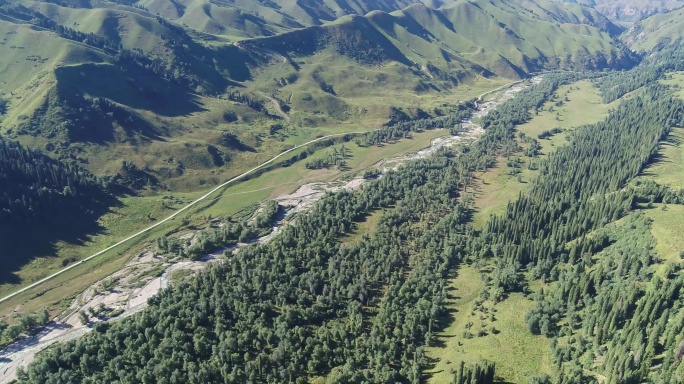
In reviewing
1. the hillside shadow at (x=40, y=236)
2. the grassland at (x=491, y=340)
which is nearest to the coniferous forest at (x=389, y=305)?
the grassland at (x=491, y=340)

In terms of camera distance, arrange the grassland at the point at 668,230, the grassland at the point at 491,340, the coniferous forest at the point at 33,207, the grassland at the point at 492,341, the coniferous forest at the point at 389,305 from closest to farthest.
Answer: the coniferous forest at the point at 389,305, the grassland at the point at 492,341, the grassland at the point at 491,340, the grassland at the point at 668,230, the coniferous forest at the point at 33,207

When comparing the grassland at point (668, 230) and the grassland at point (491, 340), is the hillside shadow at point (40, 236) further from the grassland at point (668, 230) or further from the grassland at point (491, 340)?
the grassland at point (668, 230)

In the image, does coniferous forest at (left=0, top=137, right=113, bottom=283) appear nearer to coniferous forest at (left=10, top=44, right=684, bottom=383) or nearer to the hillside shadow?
the hillside shadow

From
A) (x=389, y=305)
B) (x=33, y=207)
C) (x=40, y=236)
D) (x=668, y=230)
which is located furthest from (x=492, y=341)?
(x=33, y=207)

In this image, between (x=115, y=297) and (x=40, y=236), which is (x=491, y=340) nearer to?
(x=115, y=297)

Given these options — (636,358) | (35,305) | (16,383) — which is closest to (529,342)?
(636,358)

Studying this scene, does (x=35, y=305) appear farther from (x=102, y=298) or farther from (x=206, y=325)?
(x=206, y=325)
